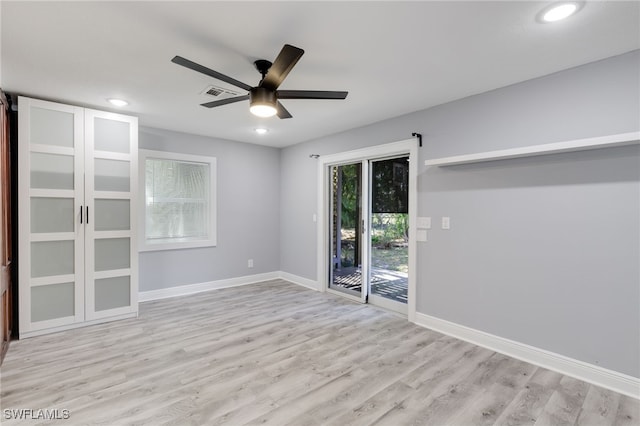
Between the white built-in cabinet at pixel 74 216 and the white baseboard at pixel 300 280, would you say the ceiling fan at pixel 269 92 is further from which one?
the white baseboard at pixel 300 280

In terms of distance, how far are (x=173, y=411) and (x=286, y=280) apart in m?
3.56

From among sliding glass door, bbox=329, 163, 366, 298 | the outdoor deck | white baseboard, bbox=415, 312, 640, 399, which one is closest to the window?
sliding glass door, bbox=329, 163, 366, 298

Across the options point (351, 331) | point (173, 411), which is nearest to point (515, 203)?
point (351, 331)

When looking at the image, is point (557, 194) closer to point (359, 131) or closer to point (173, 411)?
point (359, 131)

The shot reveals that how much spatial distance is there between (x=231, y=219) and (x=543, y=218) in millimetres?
4244

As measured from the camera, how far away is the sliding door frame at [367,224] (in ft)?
11.6

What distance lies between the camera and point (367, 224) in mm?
4285

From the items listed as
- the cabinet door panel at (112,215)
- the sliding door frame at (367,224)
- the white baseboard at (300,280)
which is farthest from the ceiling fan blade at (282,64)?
the white baseboard at (300,280)

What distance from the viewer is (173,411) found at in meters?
1.96

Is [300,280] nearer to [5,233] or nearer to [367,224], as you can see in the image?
[367,224]

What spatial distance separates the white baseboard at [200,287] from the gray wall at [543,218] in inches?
117

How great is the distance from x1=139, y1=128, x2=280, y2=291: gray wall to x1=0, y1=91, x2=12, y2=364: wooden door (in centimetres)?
140

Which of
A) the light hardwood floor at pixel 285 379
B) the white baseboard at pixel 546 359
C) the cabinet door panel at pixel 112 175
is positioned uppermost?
the cabinet door panel at pixel 112 175

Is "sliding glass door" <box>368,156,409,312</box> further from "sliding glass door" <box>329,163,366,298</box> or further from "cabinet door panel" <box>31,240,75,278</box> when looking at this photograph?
"cabinet door panel" <box>31,240,75,278</box>
